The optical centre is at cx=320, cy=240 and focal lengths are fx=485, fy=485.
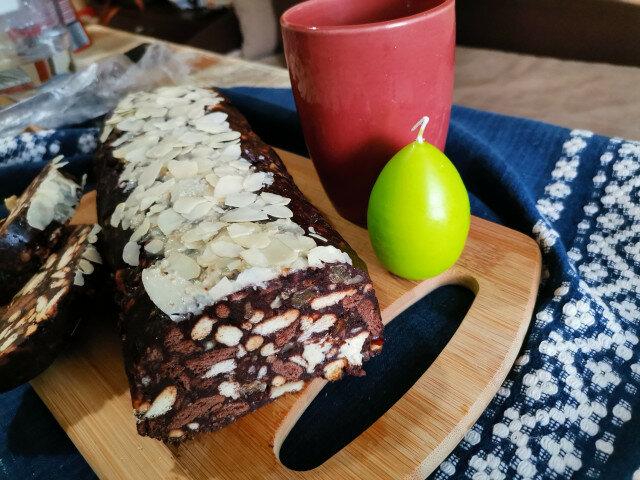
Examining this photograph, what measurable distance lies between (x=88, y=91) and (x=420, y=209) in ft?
3.92

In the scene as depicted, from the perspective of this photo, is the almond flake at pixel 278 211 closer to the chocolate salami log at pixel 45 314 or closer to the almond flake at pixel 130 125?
the chocolate salami log at pixel 45 314

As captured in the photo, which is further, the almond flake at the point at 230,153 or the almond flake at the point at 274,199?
the almond flake at the point at 230,153

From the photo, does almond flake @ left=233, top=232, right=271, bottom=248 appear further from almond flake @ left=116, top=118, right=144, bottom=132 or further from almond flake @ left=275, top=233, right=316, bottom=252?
almond flake @ left=116, top=118, right=144, bottom=132

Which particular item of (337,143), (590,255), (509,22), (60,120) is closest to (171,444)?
(337,143)

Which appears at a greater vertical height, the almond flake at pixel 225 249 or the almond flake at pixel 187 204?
the almond flake at pixel 187 204

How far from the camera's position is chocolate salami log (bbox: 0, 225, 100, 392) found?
697 millimetres

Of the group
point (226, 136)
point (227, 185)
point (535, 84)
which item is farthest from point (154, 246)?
point (535, 84)

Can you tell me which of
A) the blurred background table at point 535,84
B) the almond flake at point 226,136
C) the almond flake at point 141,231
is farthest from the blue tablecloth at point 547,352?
the blurred background table at point 535,84

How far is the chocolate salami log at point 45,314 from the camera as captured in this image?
Answer: 2.29 feet

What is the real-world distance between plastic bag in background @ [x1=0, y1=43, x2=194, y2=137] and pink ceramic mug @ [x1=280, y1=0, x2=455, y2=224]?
0.83 m

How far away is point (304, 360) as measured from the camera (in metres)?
0.71

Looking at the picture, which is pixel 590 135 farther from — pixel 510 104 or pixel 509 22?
pixel 509 22

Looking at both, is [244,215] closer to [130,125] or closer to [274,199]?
[274,199]

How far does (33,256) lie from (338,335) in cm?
58
